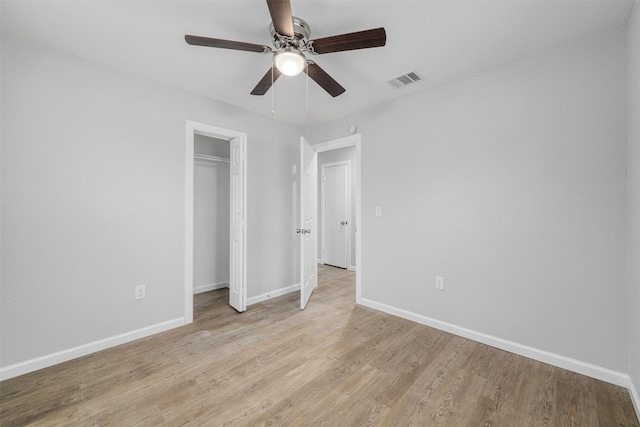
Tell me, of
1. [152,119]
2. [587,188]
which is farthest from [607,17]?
[152,119]

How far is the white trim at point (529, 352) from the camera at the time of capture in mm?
1858

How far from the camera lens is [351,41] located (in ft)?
5.17

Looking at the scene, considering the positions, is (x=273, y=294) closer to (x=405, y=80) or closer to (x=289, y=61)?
(x=289, y=61)

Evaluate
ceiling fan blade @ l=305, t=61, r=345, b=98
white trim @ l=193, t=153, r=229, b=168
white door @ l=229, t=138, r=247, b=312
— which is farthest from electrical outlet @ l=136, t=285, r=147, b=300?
ceiling fan blade @ l=305, t=61, r=345, b=98

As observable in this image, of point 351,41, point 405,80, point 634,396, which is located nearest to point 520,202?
point 634,396

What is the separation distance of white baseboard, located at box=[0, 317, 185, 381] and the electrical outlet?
310mm

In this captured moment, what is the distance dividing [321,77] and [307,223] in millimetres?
1930

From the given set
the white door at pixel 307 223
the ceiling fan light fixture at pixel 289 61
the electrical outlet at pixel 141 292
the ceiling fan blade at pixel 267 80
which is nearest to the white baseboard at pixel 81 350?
the electrical outlet at pixel 141 292

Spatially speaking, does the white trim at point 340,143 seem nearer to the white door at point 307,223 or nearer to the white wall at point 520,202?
the white door at point 307,223

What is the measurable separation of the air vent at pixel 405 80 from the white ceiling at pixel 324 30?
0.08m

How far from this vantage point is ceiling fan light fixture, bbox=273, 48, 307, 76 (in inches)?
66.1

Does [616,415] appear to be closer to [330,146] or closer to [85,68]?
[330,146]

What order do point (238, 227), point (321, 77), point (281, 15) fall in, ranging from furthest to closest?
point (238, 227) < point (321, 77) < point (281, 15)

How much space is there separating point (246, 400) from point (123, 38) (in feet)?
8.97
